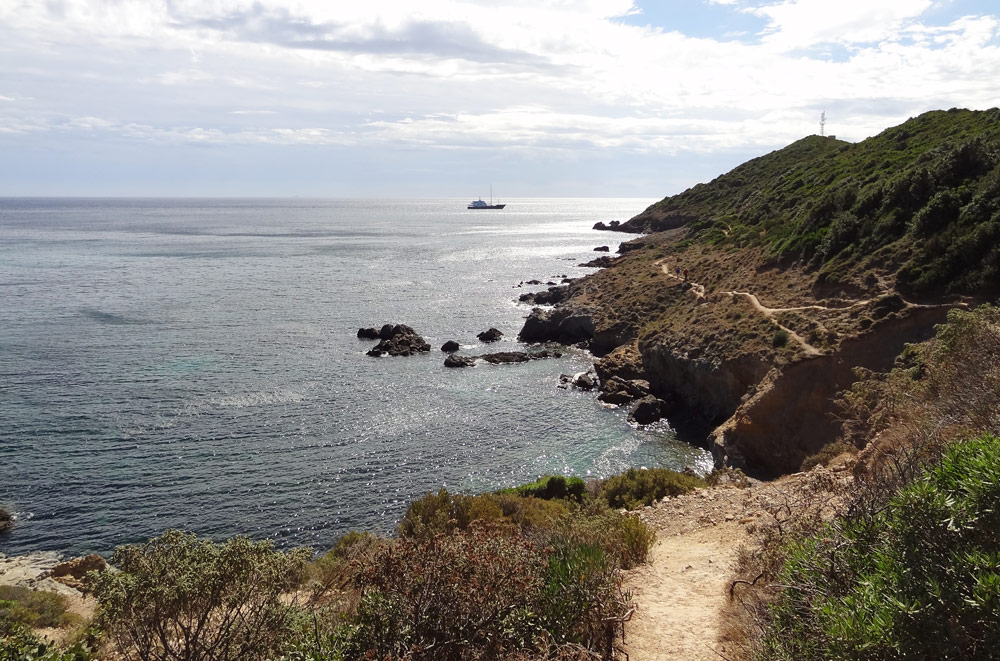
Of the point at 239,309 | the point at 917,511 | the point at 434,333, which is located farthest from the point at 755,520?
the point at 239,309

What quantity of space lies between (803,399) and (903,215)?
1433 cm

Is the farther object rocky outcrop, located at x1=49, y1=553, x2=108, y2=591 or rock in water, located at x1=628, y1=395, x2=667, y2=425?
rock in water, located at x1=628, y1=395, x2=667, y2=425

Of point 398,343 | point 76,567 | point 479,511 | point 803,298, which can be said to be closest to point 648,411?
point 803,298

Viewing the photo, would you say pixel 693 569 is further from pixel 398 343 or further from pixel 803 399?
pixel 398 343

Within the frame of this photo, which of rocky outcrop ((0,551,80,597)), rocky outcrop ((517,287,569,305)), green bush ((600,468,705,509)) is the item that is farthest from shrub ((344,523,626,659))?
rocky outcrop ((517,287,569,305))

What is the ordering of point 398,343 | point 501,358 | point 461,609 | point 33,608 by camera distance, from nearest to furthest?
1. point 461,609
2. point 33,608
3. point 501,358
4. point 398,343

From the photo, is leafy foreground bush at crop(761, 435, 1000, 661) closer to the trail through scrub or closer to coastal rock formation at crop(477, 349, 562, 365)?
the trail through scrub

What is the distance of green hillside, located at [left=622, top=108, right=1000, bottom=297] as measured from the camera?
2683cm

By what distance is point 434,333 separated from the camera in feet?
174

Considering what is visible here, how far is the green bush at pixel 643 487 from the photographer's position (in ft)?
67.3

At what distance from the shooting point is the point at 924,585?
18.2 feet

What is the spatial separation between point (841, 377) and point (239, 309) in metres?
51.3

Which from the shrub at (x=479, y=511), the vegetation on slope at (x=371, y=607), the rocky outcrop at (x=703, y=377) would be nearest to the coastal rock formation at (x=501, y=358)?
the rocky outcrop at (x=703, y=377)

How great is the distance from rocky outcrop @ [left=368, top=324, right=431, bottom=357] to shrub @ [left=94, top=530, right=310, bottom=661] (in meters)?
37.8
